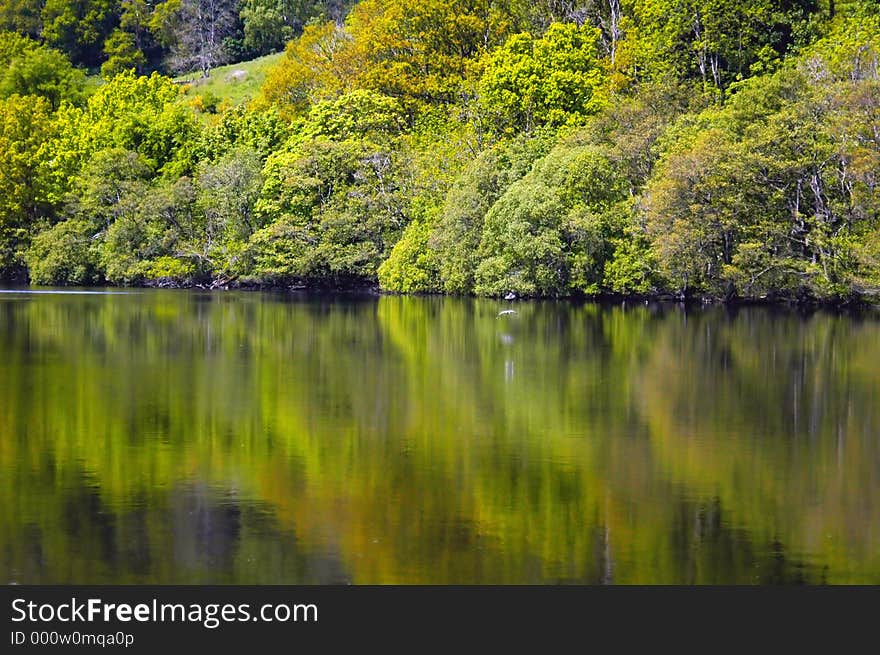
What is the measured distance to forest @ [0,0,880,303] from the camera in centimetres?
5159

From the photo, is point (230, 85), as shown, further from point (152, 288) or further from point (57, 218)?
point (152, 288)

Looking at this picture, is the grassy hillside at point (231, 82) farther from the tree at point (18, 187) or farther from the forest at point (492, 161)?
the tree at point (18, 187)

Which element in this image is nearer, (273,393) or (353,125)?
(273,393)

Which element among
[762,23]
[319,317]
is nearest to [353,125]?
[762,23]

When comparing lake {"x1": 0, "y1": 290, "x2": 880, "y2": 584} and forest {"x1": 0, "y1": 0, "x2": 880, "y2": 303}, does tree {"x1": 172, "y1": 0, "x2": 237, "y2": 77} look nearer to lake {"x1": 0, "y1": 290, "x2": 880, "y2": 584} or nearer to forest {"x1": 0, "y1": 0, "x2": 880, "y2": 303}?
forest {"x1": 0, "y1": 0, "x2": 880, "y2": 303}

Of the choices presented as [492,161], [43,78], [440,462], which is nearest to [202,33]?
[43,78]

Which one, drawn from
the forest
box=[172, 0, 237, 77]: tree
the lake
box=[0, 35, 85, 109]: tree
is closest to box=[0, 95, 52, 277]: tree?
the forest

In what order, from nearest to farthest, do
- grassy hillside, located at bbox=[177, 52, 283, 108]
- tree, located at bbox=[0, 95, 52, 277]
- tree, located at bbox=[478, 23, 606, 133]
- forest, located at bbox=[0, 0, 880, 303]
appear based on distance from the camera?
forest, located at bbox=[0, 0, 880, 303], tree, located at bbox=[478, 23, 606, 133], tree, located at bbox=[0, 95, 52, 277], grassy hillside, located at bbox=[177, 52, 283, 108]

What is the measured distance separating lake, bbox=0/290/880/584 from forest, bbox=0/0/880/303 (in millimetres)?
17780

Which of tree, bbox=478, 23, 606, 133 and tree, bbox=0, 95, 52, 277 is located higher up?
tree, bbox=478, 23, 606, 133

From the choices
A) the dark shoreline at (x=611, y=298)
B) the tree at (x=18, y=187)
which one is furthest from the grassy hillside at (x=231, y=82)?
the dark shoreline at (x=611, y=298)

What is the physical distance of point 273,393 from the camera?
80.1 ft

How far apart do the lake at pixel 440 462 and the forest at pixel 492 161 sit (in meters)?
17.8
